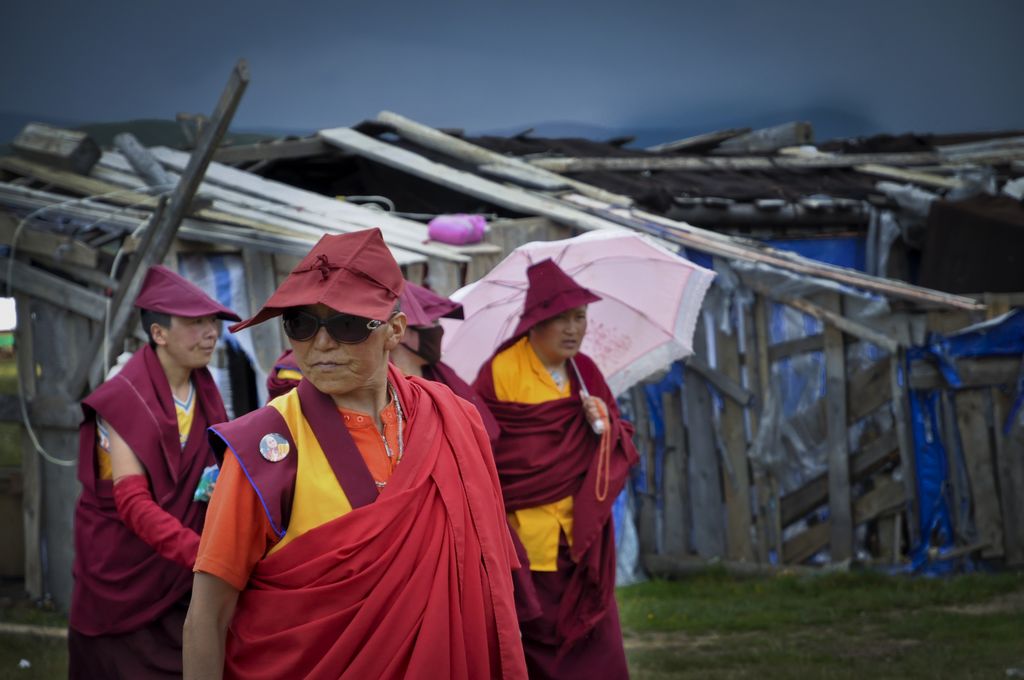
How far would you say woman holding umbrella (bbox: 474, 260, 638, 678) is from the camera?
4.93 metres

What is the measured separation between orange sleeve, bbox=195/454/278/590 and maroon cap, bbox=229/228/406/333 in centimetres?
35

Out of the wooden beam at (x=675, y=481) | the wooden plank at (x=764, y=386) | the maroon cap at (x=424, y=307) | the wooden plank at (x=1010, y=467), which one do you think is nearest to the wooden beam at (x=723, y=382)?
the wooden plank at (x=764, y=386)

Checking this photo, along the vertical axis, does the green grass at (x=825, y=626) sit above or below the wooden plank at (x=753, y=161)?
below

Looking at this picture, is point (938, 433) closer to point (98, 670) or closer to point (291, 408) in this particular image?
point (98, 670)

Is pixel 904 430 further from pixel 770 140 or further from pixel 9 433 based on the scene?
pixel 9 433

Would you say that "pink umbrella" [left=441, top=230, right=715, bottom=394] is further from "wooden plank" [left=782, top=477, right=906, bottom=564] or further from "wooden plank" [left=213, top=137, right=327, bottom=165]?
"wooden plank" [left=213, top=137, right=327, bottom=165]

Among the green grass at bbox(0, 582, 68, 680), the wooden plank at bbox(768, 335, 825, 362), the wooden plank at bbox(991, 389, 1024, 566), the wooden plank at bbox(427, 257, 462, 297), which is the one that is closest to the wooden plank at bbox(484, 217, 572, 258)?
the wooden plank at bbox(427, 257, 462, 297)

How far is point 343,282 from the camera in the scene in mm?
2807

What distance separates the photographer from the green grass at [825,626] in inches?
259

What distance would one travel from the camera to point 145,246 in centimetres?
674

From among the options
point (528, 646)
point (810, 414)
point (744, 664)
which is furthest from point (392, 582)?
point (810, 414)

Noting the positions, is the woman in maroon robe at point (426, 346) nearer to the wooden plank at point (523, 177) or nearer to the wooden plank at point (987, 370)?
the wooden plank at point (987, 370)

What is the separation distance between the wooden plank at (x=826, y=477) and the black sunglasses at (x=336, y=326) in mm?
6564

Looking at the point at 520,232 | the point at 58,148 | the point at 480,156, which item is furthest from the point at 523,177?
the point at 58,148
